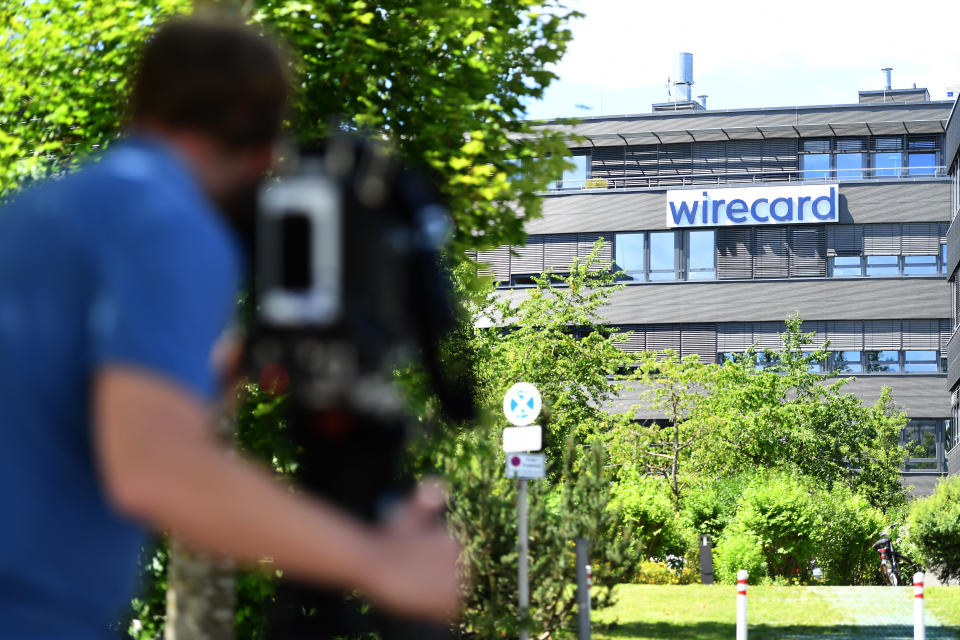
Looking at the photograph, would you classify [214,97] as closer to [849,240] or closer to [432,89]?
[432,89]

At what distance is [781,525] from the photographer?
33.2 m

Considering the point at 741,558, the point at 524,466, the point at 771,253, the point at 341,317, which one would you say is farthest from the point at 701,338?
the point at 341,317

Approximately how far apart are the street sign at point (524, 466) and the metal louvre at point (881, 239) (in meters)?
58.0

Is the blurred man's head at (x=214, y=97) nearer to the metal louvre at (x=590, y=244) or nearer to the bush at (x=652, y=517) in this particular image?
the bush at (x=652, y=517)

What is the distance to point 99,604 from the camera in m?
1.07

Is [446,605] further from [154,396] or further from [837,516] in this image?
[837,516]

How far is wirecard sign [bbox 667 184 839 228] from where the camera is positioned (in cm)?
6719

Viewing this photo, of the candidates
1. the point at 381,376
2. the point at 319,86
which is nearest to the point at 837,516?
the point at 319,86

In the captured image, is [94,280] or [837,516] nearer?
[94,280]

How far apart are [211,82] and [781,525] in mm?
33543

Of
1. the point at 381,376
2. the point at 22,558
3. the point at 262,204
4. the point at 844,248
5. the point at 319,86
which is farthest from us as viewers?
the point at 844,248

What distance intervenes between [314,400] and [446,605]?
313 millimetres

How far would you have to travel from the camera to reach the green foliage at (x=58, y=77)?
29.7 feet

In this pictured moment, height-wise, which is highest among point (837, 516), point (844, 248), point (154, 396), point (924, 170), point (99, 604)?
point (924, 170)
